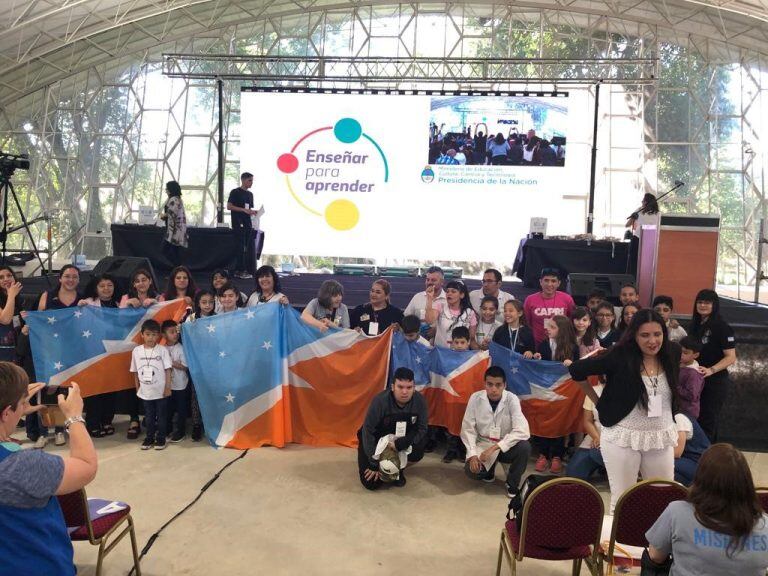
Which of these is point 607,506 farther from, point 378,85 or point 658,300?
point 378,85

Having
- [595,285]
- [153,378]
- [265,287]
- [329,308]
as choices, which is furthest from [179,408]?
[595,285]

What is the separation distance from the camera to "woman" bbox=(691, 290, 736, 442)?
5359 mm

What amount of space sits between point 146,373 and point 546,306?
377 centimetres

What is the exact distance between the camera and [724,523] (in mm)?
2092

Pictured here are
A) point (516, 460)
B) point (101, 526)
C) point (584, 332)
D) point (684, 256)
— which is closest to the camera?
point (101, 526)

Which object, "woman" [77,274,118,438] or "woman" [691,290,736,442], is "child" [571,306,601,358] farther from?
"woman" [77,274,118,438]

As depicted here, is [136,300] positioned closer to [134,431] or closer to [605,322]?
[134,431]

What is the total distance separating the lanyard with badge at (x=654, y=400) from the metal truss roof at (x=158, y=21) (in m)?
13.8

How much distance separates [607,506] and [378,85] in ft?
43.8

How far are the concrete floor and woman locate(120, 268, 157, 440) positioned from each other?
0.36 metres

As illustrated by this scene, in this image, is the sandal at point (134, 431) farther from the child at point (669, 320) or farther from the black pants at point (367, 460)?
the child at point (669, 320)

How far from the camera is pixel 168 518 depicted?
168 inches

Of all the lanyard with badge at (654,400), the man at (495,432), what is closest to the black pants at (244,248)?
the man at (495,432)

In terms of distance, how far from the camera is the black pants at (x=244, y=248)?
33.3 feet
